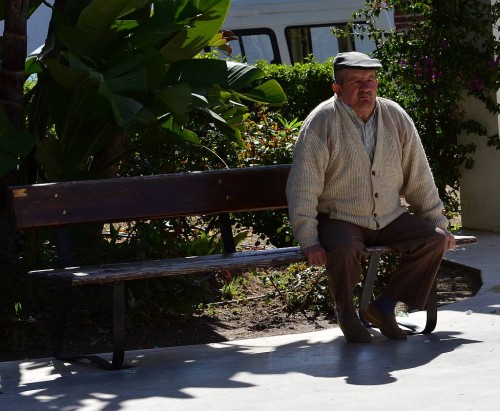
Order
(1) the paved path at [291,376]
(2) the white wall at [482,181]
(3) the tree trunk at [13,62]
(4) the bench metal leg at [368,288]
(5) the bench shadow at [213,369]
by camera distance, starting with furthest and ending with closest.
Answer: (2) the white wall at [482,181]
(3) the tree trunk at [13,62]
(4) the bench metal leg at [368,288]
(5) the bench shadow at [213,369]
(1) the paved path at [291,376]

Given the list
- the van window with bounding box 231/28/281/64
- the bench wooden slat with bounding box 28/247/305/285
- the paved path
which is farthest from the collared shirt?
the van window with bounding box 231/28/281/64

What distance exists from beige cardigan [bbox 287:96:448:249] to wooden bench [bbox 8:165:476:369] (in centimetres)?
19

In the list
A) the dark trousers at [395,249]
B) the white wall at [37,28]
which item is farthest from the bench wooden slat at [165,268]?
the white wall at [37,28]

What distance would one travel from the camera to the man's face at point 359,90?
18.7 ft

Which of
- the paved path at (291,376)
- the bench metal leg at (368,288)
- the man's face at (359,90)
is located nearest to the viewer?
the paved path at (291,376)

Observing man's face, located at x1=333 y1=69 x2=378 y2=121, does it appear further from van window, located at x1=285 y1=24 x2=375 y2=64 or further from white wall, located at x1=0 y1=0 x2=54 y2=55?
white wall, located at x1=0 y1=0 x2=54 y2=55

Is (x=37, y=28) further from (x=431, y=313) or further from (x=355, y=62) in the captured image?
(x=431, y=313)

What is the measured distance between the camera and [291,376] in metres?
5.13

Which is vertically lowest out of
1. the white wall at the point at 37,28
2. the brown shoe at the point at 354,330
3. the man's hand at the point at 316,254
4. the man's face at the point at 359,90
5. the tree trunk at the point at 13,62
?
the brown shoe at the point at 354,330

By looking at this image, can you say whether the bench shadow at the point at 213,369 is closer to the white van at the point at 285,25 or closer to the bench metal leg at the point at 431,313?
the bench metal leg at the point at 431,313

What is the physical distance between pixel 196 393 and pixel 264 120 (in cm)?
382

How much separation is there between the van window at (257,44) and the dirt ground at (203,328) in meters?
8.28

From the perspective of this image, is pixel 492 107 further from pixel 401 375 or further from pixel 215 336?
pixel 401 375

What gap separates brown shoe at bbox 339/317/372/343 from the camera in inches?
Answer: 224
